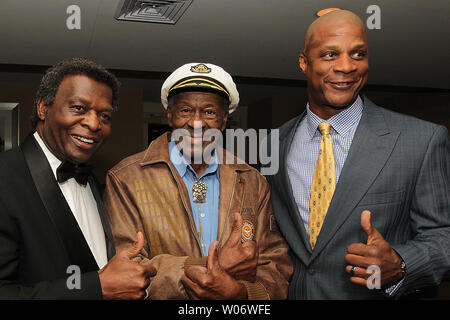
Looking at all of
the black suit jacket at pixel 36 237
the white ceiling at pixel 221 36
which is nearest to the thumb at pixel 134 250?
the black suit jacket at pixel 36 237

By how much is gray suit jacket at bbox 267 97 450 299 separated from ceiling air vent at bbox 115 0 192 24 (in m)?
2.86

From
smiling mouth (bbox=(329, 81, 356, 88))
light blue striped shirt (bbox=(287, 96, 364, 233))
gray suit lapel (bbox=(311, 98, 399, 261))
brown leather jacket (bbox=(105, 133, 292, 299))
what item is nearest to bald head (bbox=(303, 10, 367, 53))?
smiling mouth (bbox=(329, 81, 356, 88))

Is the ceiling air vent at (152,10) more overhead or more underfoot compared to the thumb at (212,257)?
more overhead

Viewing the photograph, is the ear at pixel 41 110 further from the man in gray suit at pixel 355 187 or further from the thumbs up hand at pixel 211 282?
the man in gray suit at pixel 355 187

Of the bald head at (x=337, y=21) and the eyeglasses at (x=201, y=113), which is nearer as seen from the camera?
the bald head at (x=337, y=21)

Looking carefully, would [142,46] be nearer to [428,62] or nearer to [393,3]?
[393,3]

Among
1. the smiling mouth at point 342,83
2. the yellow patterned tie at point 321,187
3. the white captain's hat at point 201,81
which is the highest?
the white captain's hat at point 201,81

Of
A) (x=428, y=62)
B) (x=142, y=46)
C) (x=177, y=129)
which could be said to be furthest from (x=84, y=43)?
(x=428, y=62)

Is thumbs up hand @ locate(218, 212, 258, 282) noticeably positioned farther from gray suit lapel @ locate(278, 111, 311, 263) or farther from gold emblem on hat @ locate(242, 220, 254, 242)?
gray suit lapel @ locate(278, 111, 311, 263)

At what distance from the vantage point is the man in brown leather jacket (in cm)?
158

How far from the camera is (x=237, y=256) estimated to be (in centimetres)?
156

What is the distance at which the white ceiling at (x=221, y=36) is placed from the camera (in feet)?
14.1

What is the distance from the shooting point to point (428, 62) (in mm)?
6492

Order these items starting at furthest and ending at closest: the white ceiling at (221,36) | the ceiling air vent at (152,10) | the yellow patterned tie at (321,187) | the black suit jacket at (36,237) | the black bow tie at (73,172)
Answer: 1. the white ceiling at (221,36)
2. the ceiling air vent at (152,10)
3. the yellow patterned tie at (321,187)
4. the black bow tie at (73,172)
5. the black suit jacket at (36,237)
